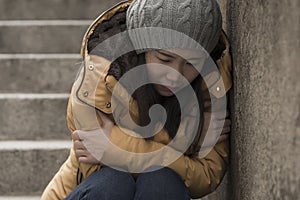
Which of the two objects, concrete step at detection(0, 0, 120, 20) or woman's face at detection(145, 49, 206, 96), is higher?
woman's face at detection(145, 49, 206, 96)

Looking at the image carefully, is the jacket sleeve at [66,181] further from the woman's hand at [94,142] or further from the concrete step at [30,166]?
the concrete step at [30,166]

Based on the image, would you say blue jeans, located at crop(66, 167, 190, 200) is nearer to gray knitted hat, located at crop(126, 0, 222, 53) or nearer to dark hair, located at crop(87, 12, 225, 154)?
dark hair, located at crop(87, 12, 225, 154)

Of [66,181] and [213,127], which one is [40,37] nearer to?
[66,181]

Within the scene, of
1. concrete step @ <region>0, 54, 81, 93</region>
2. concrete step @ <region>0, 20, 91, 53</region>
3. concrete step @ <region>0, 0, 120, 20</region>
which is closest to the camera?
concrete step @ <region>0, 54, 81, 93</region>

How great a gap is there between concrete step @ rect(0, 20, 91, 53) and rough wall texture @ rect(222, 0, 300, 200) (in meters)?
1.82

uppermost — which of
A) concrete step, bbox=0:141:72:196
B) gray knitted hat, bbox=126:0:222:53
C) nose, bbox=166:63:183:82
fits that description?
gray knitted hat, bbox=126:0:222:53

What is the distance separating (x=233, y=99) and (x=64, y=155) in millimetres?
1139

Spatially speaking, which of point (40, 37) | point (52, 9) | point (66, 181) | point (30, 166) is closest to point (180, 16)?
point (66, 181)

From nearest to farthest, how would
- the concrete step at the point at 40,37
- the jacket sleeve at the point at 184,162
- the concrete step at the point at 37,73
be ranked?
1. the jacket sleeve at the point at 184,162
2. the concrete step at the point at 37,73
3. the concrete step at the point at 40,37

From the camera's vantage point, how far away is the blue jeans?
1.73 meters

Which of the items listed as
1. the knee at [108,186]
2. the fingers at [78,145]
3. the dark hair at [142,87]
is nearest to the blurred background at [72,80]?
the dark hair at [142,87]

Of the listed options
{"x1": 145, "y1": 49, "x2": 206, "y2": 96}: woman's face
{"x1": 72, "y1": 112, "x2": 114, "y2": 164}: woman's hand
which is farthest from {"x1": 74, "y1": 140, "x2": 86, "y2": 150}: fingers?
{"x1": 145, "y1": 49, "x2": 206, "y2": 96}: woman's face

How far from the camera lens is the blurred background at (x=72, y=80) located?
1.20 m

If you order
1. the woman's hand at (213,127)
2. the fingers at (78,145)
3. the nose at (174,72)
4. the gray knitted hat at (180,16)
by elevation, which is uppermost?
the gray knitted hat at (180,16)
